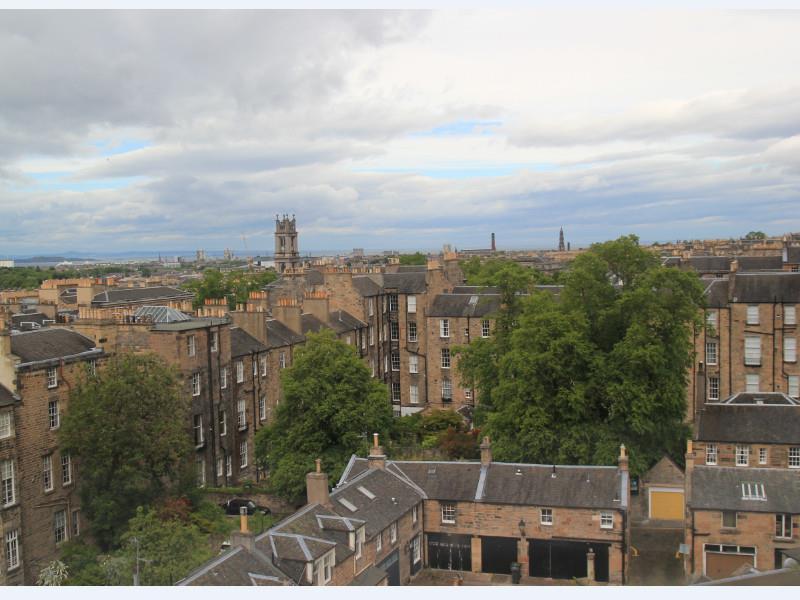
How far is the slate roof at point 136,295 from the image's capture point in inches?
2973

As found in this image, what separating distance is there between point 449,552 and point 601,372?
35.3 feet

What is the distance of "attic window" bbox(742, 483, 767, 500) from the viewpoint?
29844 millimetres

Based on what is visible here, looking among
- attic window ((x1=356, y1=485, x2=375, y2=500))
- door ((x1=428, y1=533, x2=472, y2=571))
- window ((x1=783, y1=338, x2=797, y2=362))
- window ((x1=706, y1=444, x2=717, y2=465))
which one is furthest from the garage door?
attic window ((x1=356, y1=485, x2=375, y2=500))

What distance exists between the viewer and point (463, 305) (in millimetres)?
56438

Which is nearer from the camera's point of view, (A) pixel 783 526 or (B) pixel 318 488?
(B) pixel 318 488

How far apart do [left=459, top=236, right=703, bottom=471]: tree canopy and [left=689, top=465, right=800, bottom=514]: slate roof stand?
3.81m

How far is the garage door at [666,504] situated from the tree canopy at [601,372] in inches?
63.5

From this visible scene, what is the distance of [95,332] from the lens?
36750mm

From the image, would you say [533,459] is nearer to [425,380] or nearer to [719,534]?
[719,534]

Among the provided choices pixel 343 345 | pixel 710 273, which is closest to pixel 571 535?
pixel 343 345

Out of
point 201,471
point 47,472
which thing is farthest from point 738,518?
point 47,472

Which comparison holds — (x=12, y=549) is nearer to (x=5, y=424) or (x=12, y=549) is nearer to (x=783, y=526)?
(x=5, y=424)

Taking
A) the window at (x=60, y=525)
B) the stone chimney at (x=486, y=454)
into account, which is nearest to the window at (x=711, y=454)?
the stone chimney at (x=486, y=454)

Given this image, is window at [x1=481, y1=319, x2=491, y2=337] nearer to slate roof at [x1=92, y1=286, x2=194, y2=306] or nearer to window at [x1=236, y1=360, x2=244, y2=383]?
window at [x1=236, y1=360, x2=244, y2=383]
